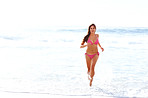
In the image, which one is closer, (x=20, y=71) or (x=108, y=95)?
(x=108, y=95)

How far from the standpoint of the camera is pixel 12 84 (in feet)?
18.3

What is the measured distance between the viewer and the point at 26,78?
6.39 metres

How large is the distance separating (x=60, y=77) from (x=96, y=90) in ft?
6.04

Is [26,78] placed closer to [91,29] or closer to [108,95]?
[108,95]

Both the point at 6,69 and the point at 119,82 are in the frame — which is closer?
the point at 119,82

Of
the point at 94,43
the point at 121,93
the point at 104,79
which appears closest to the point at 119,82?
the point at 104,79

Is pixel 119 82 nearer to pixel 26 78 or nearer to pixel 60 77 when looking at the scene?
pixel 60 77

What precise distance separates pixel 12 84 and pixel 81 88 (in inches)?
69.2

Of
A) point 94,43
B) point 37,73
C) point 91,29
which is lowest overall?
point 37,73

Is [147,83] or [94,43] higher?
[94,43]

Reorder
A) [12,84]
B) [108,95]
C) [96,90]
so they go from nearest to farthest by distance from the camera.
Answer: [108,95] → [96,90] → [12,84]

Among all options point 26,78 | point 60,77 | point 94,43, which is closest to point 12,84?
point 26,78

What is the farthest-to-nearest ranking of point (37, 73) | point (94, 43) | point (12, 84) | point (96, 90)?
1. point (37, 73)
2. point (12, 84)
3. point (96, 90)
4. point (94, 43)

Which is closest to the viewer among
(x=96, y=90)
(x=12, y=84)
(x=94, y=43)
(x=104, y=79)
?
(x=94, y=43)
